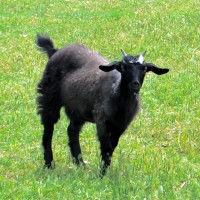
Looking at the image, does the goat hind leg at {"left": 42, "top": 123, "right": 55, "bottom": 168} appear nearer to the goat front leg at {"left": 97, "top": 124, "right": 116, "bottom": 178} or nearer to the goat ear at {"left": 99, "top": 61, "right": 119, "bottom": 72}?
the goat front leg at {"left": 97, "top": 124, "right": 116, "bottom": 178}

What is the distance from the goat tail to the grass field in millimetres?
1412

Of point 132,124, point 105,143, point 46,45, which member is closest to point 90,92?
point 105,143

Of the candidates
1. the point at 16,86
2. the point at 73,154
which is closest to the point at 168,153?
the point at 73,154

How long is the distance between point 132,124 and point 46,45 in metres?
2.10

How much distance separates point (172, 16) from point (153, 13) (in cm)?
65

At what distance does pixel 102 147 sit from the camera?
9.23 meters

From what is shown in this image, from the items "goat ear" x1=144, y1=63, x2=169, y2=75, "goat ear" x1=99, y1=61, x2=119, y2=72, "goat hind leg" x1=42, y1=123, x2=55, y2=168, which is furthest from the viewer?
"goat hind leg" x1=42, y1=123, x2=55, y2=168

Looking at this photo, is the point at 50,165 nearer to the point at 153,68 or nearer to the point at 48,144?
the point at 48,144

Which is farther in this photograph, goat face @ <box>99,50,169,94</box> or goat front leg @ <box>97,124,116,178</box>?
goat front leg @ <box>97,124,116,178</box>

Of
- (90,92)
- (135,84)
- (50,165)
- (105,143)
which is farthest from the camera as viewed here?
(50,165)

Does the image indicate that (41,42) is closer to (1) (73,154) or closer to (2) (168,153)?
(1) (73,154)

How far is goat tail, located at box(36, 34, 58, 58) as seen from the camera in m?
11.2

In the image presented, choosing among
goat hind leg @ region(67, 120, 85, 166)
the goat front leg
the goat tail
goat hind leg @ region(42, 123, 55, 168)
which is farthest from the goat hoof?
the goat tail

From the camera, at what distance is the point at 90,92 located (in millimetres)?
9609
